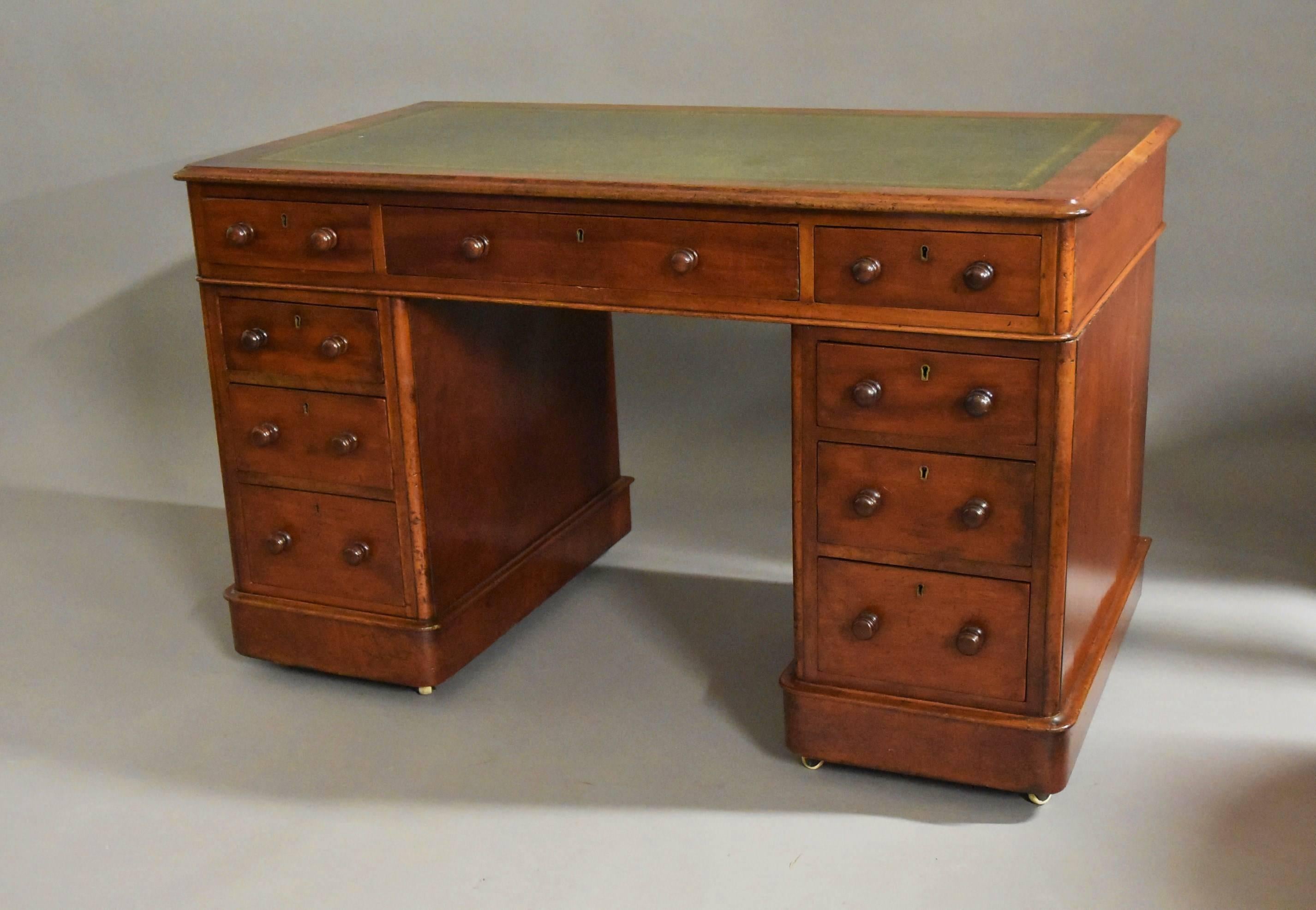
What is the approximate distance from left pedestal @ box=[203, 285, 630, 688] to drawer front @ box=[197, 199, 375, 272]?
0.06 m

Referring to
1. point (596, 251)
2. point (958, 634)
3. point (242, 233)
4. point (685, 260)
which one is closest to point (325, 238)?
point (242, 233)

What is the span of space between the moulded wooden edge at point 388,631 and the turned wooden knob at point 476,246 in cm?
70

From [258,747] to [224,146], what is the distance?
203cm

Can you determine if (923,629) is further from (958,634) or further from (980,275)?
(980,275)

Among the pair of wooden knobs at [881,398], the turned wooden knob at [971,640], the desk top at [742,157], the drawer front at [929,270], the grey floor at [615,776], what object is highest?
the desk top at [742,157]

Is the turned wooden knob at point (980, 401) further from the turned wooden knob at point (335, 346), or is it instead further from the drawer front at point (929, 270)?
the turned wooden knob at point (335, 346)

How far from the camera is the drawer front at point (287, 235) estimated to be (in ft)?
8.81

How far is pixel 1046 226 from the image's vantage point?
218 centimetres

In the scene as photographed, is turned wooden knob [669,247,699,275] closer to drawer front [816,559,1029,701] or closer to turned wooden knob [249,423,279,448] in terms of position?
drawer front [816,559,1029,701]

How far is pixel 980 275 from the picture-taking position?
222cm

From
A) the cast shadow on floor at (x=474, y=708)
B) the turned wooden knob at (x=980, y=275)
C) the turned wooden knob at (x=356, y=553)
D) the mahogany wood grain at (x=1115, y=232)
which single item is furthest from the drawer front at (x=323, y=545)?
the mahogany wood grain at (x=1115, y=232)

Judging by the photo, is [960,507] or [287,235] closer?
[960,507]

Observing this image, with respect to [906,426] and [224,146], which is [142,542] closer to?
[224,146]

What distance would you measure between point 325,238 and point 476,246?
0.28 meters
